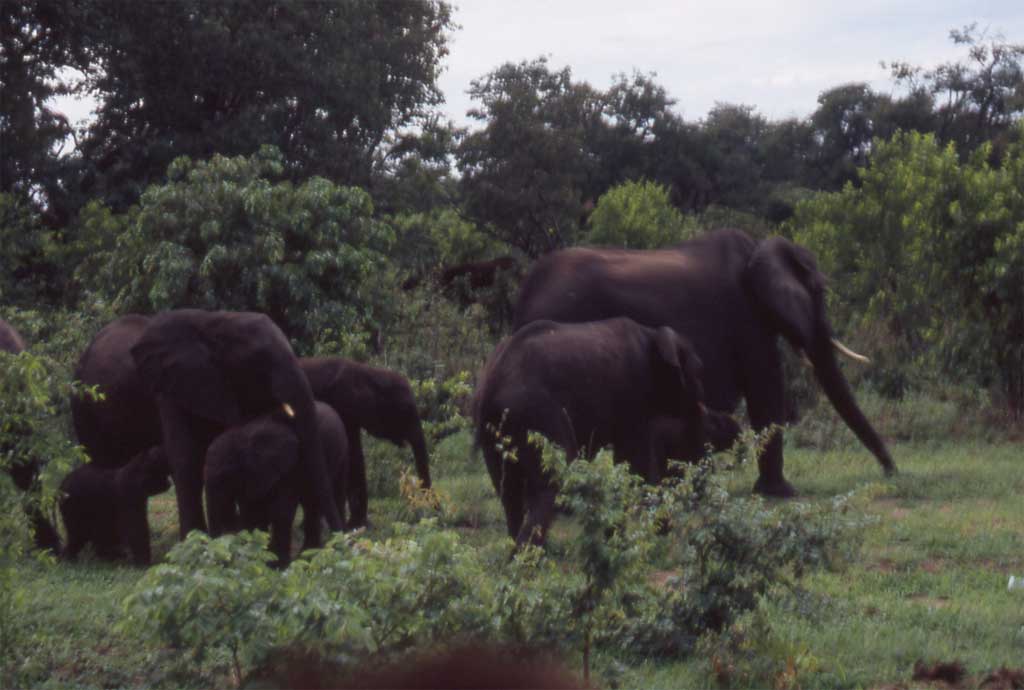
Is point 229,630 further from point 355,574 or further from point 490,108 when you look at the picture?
Answer: point 490,108

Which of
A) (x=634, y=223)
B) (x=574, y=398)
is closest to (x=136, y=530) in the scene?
(x=574, y=398)

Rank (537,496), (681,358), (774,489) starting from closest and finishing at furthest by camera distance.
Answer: (537,496) → (681,358) → (774,489)

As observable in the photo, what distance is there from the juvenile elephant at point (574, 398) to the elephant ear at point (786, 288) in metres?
2.00

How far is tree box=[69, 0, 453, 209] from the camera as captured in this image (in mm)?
27562

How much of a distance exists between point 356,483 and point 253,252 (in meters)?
5.49

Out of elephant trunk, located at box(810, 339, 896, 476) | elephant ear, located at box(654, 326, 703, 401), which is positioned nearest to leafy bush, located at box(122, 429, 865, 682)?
elephant ear, located at box(654, 326, 703, 401)

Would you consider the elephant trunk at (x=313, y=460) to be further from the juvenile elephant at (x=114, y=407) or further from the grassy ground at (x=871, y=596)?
the juvenile elephant at (x=114, y=407)

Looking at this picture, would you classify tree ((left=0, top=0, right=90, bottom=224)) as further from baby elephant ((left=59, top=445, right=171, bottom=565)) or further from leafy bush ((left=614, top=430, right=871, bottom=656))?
leafy bush ((left=614, top=430, right=871, bottom=656))

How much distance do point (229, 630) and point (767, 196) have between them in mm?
48162

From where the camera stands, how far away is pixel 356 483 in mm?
11266

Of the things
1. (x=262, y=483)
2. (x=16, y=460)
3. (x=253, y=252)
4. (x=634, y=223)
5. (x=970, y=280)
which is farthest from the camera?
(x=634, y=223)

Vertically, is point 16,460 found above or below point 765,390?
above

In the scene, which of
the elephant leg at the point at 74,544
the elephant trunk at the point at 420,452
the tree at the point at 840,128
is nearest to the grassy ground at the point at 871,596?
the elephant leg at the point at 74,544

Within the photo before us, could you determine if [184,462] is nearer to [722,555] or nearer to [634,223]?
[722,555]
